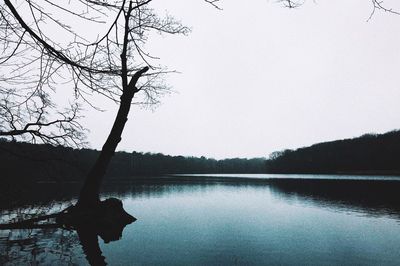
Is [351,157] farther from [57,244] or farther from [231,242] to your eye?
[57,244]

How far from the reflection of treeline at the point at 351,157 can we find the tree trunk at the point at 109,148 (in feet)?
410

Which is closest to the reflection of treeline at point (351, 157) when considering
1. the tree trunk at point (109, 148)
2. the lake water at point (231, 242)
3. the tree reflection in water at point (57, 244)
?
the lake water at point (231, 242)

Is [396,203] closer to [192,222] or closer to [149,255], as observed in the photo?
[192,222]

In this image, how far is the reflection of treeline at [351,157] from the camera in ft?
404

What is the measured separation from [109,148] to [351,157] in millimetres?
141064

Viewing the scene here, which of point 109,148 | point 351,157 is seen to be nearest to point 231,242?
point 109,148

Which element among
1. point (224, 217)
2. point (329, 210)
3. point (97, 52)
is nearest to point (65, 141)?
point (97, 52)

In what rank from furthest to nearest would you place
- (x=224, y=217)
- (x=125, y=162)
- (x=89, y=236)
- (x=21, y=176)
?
(x=125, y=162) → (x=224, y=217) → (x=89, y=236) → (x=21, y=176)

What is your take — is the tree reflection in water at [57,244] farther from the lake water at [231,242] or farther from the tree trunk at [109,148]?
the tree trunk at [109,148]

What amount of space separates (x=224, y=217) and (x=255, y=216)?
2.60 metres

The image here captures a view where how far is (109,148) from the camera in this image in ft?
49.1

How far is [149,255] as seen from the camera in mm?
14016

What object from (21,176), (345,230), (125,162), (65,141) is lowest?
(345,230)

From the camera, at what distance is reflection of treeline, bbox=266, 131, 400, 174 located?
12300 cm
